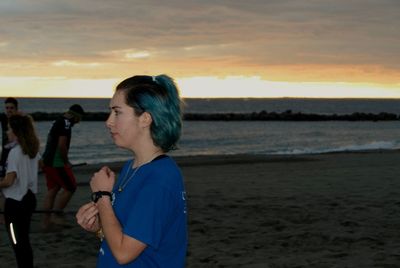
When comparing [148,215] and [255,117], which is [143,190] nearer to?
[148,215]

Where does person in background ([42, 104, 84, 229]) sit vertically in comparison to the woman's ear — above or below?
below

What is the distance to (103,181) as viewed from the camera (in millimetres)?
2576

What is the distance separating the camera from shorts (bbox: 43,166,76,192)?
29.7 feet

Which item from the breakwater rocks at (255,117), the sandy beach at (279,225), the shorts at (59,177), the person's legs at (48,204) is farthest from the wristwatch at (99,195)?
the breakwater rocks at (255,117)

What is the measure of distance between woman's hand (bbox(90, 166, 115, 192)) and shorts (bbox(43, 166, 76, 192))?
6.62m

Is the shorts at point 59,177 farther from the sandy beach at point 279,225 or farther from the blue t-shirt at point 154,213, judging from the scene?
the blue t-shirt at point 154,213

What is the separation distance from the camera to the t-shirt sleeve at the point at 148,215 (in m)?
2.41

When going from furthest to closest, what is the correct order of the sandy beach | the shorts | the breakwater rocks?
1. the breakwater rocks
2. the shorts
3. the sandy beach

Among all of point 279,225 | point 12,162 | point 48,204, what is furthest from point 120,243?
point 279,225

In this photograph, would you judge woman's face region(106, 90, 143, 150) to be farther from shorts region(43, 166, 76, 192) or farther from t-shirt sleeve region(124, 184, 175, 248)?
shorts region(43, 166, 76, 192)

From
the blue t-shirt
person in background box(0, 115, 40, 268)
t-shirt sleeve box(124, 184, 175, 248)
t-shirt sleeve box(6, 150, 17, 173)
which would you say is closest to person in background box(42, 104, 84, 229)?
person in background box(0, 115, 40, 268)

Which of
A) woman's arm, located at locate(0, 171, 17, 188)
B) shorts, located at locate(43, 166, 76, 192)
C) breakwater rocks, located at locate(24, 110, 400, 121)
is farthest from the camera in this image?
breakwater rocks, located at locate(24, 110, 400, 121)

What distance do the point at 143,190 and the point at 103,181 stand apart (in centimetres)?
22

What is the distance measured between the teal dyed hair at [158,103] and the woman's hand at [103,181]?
235mm
